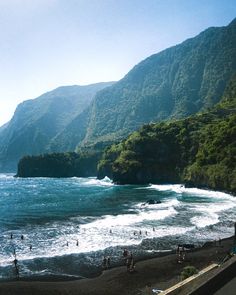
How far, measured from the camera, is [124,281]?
45375 millimetres

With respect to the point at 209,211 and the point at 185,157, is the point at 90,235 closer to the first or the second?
the point at 209,211

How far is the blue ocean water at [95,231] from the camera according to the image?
5269 cm

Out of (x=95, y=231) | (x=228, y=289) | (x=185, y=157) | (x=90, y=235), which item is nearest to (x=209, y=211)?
(x=95, y=231)

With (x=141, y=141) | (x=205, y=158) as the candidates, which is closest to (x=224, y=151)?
(x=205, y=158)

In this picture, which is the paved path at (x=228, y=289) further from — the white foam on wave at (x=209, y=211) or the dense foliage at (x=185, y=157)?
the dense foliage at (x=185, y=157)

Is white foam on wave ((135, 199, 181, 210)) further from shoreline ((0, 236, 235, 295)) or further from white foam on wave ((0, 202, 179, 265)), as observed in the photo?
shoreline ((0, 236, 235, 295))

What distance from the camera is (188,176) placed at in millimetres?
156000

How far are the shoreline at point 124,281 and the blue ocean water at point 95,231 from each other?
8.72 feet

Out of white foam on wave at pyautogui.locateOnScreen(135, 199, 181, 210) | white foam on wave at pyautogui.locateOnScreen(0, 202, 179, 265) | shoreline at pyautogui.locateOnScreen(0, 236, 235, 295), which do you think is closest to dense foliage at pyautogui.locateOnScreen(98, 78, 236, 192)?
white foam on wave at pyautogui.locateOnScreen(135, 199, 181, 210)

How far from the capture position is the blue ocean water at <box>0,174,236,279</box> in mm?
52688

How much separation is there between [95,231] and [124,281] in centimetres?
2469

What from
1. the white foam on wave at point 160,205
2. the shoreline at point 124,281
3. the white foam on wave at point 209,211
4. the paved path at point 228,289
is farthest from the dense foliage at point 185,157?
the paved path at point 228,289

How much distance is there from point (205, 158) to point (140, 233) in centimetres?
9518

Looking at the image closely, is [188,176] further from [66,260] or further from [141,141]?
[66,260]
